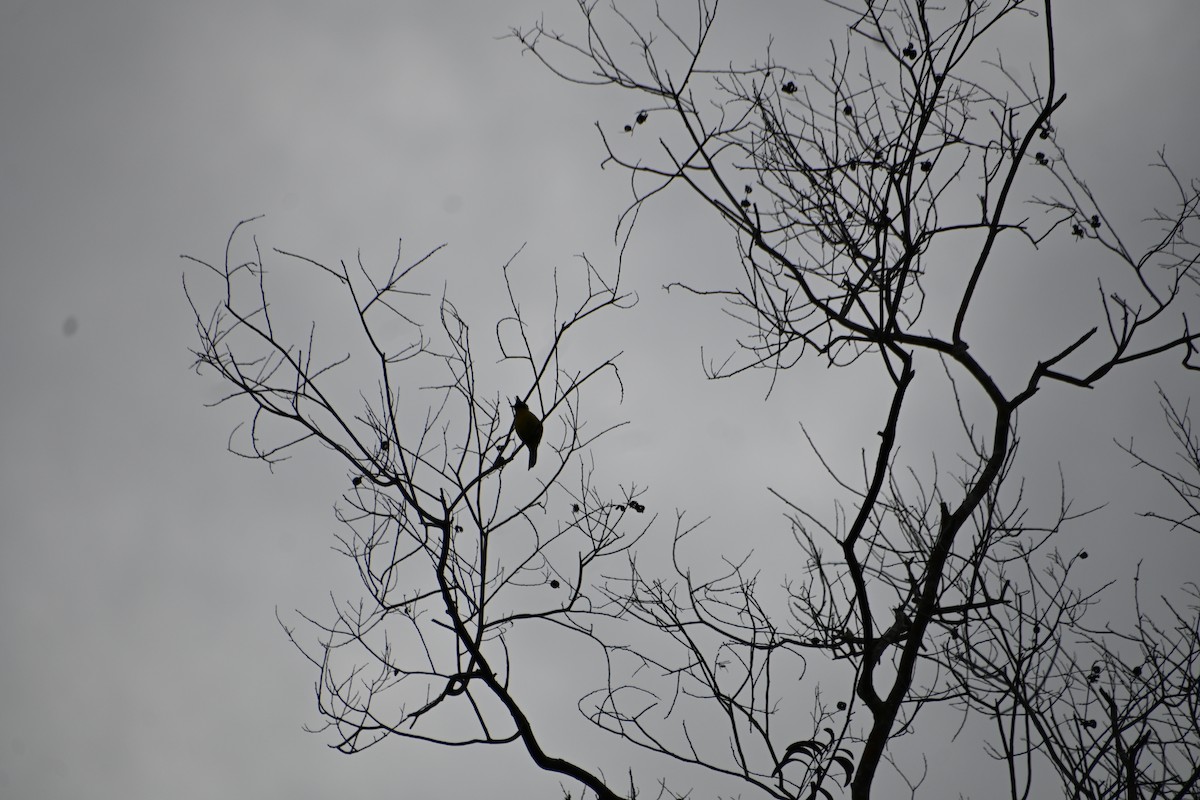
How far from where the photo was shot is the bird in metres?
3.41

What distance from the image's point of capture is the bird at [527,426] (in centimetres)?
341

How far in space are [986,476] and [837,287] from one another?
94 centimetres

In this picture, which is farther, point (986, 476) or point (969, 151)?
point (969, 151)

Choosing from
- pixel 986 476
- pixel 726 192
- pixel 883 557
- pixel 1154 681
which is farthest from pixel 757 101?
pixel 1154 681

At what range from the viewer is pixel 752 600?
383cm

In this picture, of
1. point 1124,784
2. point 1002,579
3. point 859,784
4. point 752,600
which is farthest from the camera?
Answer: point 1002,579

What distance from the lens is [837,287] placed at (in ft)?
11.4

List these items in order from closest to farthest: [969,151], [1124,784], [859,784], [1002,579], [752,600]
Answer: [859,784], [1124,784], [969,151], [752,600], [1002,579]

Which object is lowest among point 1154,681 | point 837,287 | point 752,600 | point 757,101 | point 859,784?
point 859,784

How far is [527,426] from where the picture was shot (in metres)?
3.43

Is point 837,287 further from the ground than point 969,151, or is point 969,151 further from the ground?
point 969,151

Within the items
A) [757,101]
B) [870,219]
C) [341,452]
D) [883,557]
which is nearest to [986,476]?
[883,557]

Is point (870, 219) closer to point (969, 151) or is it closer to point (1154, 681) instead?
point (969, 151)

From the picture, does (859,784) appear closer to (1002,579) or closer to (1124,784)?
(1124,784)
